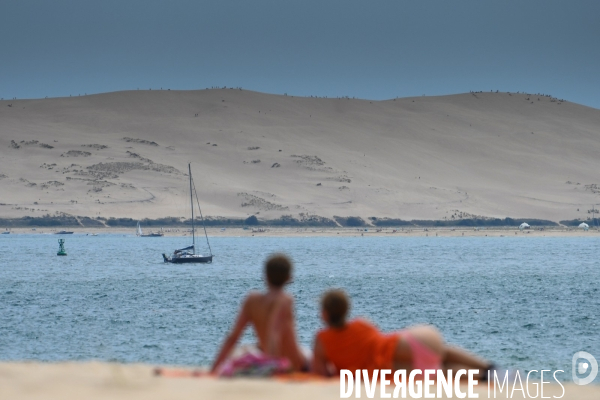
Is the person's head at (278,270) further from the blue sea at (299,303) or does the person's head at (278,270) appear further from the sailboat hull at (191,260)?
the sailboat hull at (191,260)

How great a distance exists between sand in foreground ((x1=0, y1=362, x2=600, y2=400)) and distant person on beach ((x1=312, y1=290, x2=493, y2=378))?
0.95 ft

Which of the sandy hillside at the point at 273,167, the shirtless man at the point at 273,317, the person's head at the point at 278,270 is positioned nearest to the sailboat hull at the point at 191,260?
the shirtless man at the point at 273,317

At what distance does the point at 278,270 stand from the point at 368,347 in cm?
115

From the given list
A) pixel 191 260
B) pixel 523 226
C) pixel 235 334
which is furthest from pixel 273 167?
pixel 235 334

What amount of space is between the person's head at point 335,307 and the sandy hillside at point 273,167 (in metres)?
132

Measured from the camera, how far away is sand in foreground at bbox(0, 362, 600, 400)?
8430 millimetres

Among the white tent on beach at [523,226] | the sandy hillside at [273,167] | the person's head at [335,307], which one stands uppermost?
the sandy hillside at [273,167]

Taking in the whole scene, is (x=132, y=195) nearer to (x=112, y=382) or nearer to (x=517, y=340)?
(x=517, y=340)

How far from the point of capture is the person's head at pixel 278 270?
9.01m

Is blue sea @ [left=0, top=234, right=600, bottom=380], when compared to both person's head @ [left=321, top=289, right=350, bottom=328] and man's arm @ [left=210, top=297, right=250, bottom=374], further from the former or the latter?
man's arm @ [left=210, top=297, right=250, bottom=374]

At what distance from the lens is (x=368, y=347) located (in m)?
9.15

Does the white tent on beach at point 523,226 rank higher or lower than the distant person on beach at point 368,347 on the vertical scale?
higher

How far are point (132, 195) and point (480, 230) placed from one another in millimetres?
53428

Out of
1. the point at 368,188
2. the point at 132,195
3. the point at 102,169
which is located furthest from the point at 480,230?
the point at 102,169
